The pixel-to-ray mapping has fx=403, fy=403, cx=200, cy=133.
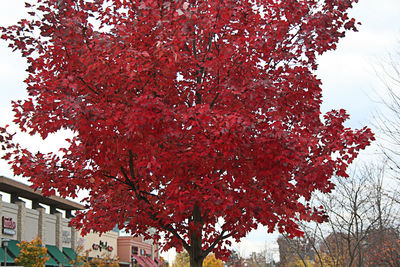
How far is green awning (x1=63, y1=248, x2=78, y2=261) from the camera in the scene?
43.1 meters

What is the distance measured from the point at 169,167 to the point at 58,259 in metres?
37.7

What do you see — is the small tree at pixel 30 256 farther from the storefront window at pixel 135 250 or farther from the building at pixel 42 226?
the storefront window at pixel 135 250

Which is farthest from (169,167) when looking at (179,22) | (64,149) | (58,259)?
(58,259)

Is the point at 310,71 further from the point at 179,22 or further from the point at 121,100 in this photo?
the point at 121,100

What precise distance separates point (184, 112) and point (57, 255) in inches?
1518

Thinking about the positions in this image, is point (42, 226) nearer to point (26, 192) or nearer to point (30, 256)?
point (26, 192)

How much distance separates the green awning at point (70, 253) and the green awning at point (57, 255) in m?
1.52

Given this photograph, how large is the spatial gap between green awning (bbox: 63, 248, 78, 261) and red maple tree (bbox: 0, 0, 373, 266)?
38.4 m

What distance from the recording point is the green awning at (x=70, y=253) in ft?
141

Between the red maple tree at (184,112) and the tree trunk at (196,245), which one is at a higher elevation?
the red maple tree at (184,112)

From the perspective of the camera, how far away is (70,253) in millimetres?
43969

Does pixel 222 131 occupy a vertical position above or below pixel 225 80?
below

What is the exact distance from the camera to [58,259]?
39156 millimetres

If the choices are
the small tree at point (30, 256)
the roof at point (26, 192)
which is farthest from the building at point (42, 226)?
the small tree at point (30, 256)
